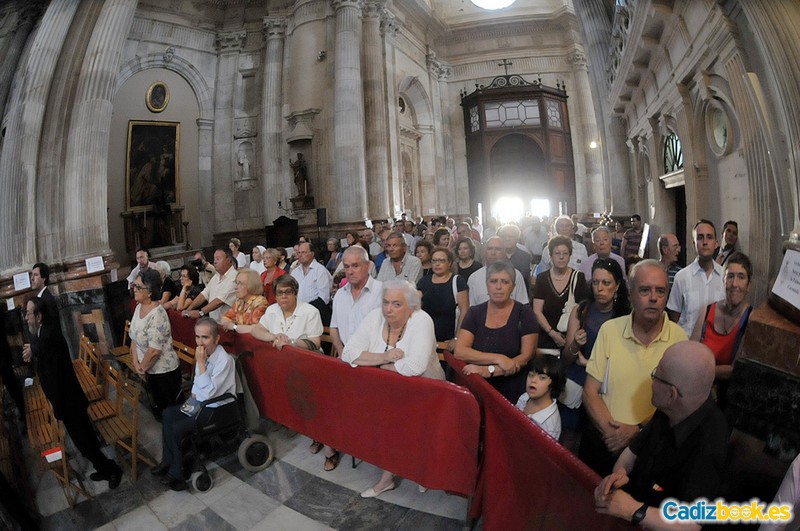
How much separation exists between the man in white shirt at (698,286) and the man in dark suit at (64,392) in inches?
202

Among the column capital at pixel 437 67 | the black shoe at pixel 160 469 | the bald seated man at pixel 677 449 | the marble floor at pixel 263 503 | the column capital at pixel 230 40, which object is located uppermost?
the column capital at pixel 437 67

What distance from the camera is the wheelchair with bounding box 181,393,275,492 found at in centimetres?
334

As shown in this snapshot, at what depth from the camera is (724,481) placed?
1.33 meters

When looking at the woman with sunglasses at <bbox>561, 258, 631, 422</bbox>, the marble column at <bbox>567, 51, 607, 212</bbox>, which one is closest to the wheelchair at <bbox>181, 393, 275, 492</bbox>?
the woman with sunglasses at <bbox>561, 258, 631, 422</bbox>

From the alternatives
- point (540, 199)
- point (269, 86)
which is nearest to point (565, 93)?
point (540, 199)

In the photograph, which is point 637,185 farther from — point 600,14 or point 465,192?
point 465,192

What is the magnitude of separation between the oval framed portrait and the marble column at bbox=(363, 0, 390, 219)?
7.23 m

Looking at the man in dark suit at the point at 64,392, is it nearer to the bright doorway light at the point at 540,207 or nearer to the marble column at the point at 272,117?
the marble column at the point at 272,117

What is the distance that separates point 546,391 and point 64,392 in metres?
3.90

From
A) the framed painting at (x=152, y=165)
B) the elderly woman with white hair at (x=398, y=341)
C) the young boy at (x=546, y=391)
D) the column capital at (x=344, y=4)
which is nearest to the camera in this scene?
the young boy at (x=546, y=391)

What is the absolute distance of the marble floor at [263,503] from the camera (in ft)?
9.48

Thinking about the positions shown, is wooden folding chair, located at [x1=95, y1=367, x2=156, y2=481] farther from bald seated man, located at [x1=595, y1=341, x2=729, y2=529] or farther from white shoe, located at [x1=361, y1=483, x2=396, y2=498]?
bald seated man, located at [x1=595, y1=341, x2=729, y2=529]

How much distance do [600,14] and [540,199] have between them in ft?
37.2

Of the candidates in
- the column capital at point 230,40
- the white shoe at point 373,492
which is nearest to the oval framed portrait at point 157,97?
the column capital at point 230,40
